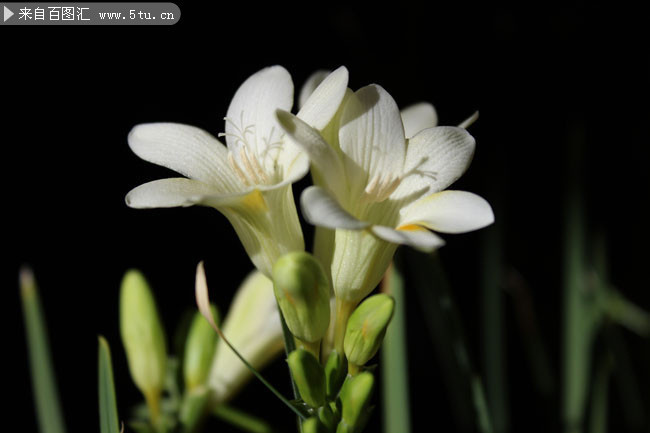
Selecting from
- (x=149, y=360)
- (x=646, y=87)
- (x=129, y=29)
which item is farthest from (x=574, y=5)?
(x=149, y=360)

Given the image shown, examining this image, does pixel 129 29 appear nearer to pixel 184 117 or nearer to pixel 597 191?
pixel 184 117

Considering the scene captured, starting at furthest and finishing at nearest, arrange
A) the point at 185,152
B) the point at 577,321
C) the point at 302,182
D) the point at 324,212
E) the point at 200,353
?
1. the point at 302,182
2. the point at 577,321
3. the point at 200,353
4. the point at 185,152
5. the point at 324,212

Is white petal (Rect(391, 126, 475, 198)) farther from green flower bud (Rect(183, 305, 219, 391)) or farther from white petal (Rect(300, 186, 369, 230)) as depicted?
green flower bud (Rect(183, 305, 219, 391))

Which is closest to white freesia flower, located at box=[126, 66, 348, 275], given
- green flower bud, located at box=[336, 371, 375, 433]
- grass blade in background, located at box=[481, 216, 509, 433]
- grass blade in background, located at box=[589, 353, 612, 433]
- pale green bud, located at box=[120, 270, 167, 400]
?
green flower bud, located at box=[336, 371, 375, 433]

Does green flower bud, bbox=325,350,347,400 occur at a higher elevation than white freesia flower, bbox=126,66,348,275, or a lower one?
lower

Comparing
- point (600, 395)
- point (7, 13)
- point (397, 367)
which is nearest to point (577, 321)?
point (600, 395)

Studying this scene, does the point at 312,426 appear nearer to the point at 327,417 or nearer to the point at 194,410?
the point at 327,417
